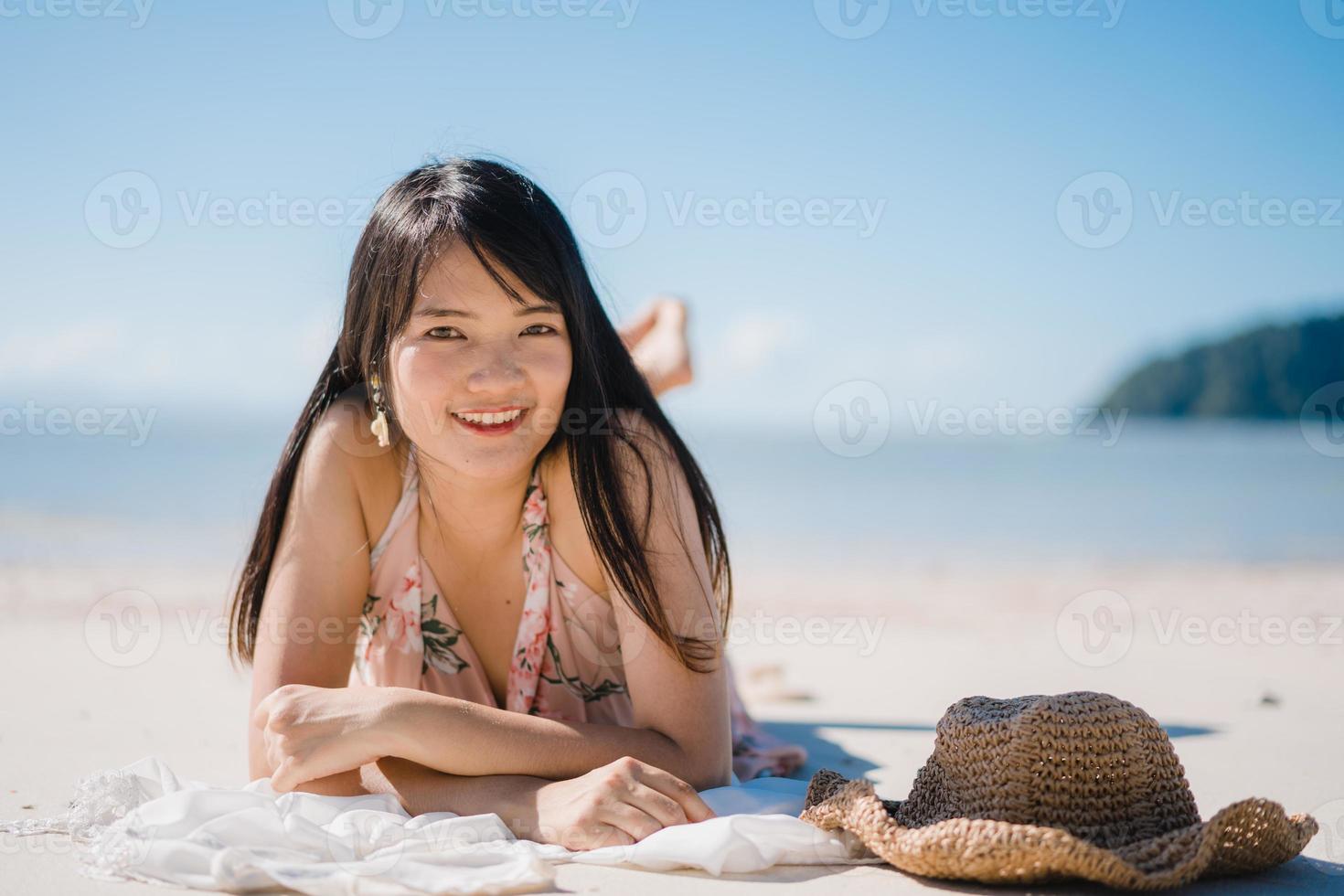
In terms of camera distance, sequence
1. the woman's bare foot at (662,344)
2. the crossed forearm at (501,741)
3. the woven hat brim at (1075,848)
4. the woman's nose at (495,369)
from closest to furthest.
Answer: the woven hat brim at (1075,848), the crossed forearm at (501,741), the woman's nose at (495,369), the woman's bare foot at (662,344)

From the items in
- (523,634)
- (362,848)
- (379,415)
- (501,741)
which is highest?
(379,415)

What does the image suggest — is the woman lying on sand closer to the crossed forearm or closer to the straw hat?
the crossed forearm

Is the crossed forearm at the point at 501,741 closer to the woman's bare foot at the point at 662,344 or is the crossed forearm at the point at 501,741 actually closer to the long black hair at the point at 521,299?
the long black hair at the point at 521,299

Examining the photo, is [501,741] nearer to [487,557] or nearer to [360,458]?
[487,557]

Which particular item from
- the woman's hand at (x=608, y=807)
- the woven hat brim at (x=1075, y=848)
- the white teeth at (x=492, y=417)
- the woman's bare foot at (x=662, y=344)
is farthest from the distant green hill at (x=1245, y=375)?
the woman's hand at (x=608, y=807)

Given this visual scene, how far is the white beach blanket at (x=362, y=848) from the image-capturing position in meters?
2.06

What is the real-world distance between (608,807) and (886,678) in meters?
3.09

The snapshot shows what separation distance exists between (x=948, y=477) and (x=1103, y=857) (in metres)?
20.1

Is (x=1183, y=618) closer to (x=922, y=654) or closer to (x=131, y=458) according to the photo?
(x=922, y=654)

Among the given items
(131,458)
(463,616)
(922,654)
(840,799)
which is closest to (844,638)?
(922,654)

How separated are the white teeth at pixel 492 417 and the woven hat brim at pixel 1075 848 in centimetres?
129

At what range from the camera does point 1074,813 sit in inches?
79.5

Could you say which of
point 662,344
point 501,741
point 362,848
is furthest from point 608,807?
point 662,344

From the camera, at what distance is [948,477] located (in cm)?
2141
